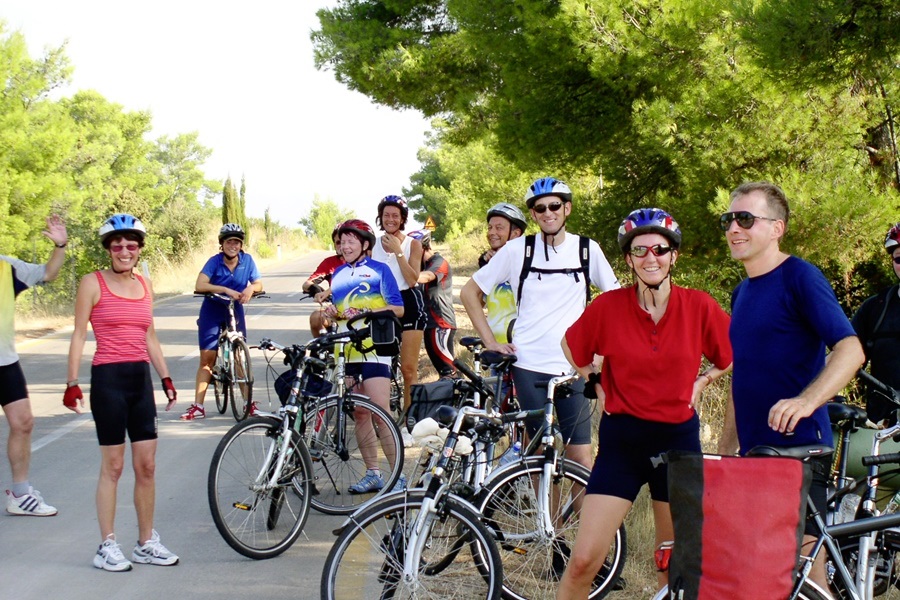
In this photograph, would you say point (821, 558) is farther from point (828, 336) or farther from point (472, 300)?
point (472, 300)

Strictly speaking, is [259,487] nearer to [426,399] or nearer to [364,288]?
[426,399]

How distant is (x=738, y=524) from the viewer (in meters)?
3.14

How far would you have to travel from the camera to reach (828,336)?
3822 mm

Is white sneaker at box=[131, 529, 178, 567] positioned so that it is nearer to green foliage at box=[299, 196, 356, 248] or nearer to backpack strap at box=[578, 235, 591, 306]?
backpack strap at box=[578, 235, 591, 306]

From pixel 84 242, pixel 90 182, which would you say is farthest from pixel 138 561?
pixel 90 182

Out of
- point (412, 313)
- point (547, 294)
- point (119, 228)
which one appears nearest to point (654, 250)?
point (547, 294)

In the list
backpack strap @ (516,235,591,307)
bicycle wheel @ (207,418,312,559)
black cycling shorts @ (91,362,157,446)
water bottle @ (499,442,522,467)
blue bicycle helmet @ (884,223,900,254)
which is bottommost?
bicycle wheel @ (207,418,312,559)

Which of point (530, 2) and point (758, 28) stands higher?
point (530, 2)

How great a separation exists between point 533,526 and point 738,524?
91.2 inches

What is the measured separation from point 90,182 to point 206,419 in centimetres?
4628

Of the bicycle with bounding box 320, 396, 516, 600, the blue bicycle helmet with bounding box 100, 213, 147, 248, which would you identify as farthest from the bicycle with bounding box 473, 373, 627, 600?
the blue bicycle helmet with bounding box 100, 213, 147, 248

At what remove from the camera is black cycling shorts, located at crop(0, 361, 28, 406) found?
24.1 ft

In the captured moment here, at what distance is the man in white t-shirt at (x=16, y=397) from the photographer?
7363mm

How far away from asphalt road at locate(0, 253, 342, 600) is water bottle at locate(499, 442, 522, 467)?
1.36 meters
